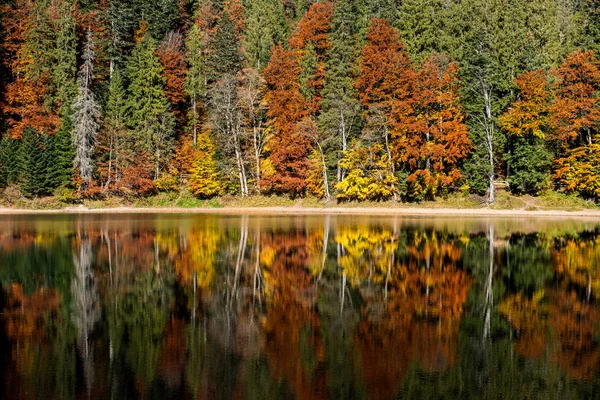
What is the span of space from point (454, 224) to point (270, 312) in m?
25.7

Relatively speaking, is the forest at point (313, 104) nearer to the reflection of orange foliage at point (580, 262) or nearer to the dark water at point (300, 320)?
the reflection of orange foliage at point (580, 262)

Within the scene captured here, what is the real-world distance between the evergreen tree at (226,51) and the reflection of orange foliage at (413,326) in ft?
145

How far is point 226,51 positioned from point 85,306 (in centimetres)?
4927

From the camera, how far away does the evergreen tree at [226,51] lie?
61.0 m

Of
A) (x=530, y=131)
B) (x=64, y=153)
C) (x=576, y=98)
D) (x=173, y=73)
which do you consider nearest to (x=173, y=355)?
(x=530, y=131)

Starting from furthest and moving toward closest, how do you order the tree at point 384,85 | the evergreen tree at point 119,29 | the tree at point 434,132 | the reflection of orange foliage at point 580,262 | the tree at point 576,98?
the evergreen tree at point 119,29 < the tree at point 384,85 < the tree at point 434,132 < the tree at point 576,98 < the reflection of orange foliage at point 580,262

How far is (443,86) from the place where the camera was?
53188 millimetres

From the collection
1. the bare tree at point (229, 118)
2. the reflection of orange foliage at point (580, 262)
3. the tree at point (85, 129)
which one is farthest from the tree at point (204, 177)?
the reflection of orange foliage at point (580, 262)

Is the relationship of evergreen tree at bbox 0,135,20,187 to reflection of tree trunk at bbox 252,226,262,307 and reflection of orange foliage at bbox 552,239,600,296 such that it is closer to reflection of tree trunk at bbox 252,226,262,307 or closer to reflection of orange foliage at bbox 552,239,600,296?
reflection of tree trunk at bbox 252,226,262,307

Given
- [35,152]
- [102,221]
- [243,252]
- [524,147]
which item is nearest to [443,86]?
[524,147]

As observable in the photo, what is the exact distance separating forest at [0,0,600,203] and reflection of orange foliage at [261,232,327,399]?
33.8 metres

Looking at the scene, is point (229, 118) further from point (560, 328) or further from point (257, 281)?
point (560, 328)

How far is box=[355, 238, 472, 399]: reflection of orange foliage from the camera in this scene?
406 inches

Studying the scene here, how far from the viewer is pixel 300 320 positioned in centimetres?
1364
